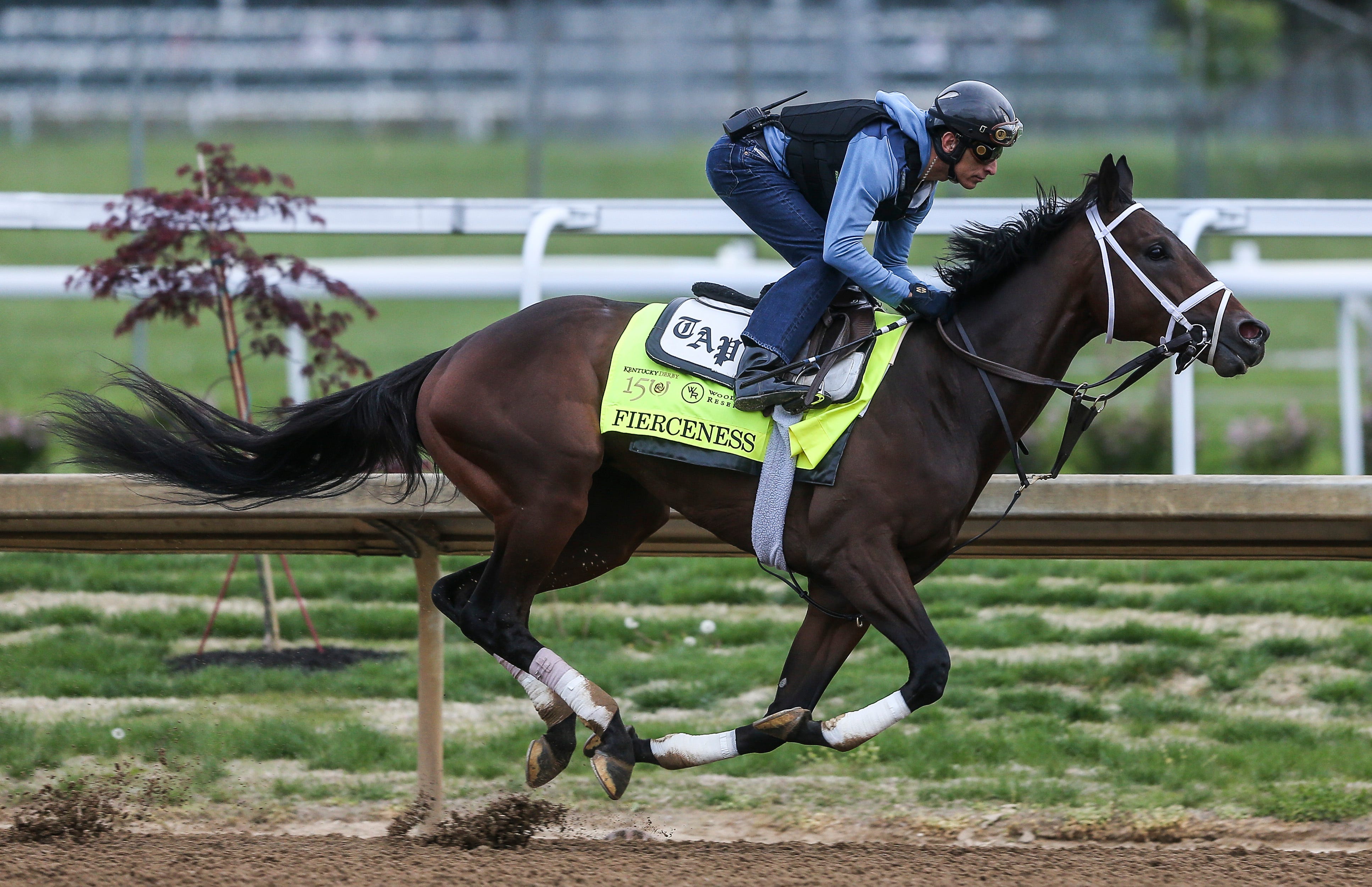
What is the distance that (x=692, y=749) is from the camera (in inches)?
157

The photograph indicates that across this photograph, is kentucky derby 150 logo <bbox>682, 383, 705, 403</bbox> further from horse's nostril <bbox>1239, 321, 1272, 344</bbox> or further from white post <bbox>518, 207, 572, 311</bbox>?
horse's nostril <bbox>1239, 321, 1272, 344</bbox>

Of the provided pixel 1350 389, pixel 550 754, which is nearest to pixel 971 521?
pixel 550 754

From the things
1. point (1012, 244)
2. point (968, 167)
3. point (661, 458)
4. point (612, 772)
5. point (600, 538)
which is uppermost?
point (968, 167)

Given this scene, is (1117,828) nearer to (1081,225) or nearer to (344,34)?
(1081,225)

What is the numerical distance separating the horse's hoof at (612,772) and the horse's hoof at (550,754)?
13cm

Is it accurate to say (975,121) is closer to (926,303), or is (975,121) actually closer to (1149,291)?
(926,303)

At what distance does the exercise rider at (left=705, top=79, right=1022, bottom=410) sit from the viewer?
3904 millimetres

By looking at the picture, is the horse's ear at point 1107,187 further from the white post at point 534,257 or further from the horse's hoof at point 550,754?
the horse's hoof at point 550,754

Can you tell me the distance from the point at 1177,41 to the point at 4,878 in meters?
8.67

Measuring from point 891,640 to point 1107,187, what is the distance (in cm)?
136

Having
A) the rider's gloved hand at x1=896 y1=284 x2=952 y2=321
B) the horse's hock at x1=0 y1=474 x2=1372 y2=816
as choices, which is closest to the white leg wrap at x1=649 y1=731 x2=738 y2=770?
the horse's hock at x1=0 y1=474 x2=1372 y2=816

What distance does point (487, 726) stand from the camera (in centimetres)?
568

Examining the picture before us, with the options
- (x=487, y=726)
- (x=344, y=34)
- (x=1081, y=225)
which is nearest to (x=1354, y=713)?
(x=1081, y=225)

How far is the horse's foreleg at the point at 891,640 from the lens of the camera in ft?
12.3
